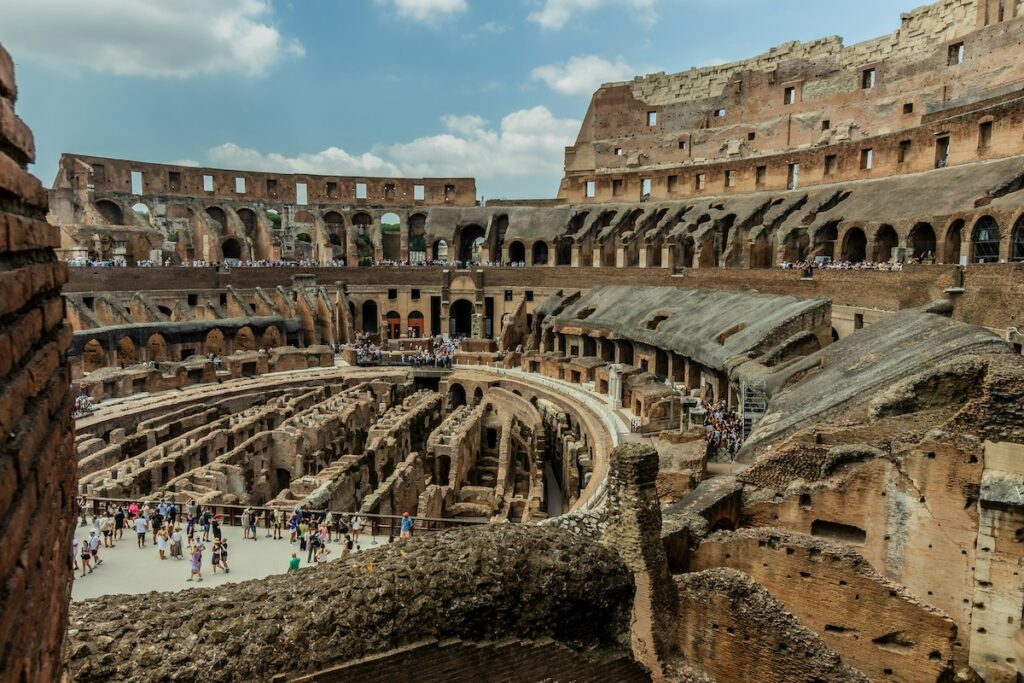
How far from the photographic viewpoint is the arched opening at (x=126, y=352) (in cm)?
2988

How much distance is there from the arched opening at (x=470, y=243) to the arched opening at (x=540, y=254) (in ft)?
13.4

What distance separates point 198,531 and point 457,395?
20.3 m

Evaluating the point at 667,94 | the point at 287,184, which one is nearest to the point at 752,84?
the point at 667,94

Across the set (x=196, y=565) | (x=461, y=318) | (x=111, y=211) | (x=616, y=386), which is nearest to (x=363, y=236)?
(x=461, y=318)

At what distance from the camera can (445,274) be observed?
43.1m

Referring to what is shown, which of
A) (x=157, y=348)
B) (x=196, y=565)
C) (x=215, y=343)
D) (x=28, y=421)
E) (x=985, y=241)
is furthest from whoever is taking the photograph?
(x=215, y=343)

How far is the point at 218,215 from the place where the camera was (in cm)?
4566

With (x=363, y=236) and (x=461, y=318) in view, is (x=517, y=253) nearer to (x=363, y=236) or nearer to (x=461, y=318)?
(x=461, y=318)

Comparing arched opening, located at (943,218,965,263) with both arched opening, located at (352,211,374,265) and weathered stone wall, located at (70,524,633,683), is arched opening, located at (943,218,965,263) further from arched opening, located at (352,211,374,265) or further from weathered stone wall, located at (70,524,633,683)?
arched opening, located at (352,211,374,265)

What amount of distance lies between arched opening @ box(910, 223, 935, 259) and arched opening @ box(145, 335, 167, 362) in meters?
32.7

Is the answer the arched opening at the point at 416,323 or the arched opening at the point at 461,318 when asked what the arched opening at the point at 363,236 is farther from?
the arched opening at the point at 461,318

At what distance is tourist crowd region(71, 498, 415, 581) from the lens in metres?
12.3

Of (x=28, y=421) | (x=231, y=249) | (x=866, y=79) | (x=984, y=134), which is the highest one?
(x=866, y=79)

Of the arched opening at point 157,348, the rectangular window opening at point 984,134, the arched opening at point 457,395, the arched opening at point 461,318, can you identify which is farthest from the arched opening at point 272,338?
the rectangular window opening at point 984,134
